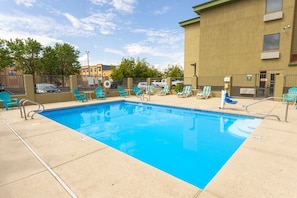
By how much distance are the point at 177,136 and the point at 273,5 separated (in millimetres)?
15089

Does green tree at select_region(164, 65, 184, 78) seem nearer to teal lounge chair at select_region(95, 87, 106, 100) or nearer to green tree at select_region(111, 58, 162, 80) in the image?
green tree at select_region(111, 58, 162, 80)

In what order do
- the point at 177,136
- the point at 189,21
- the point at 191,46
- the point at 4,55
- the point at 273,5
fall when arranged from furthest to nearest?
the point at 4,55, the point at 191,46, the point at 189,21, the point at 273,5, the point at 177,136

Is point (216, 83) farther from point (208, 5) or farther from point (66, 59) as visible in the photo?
point (66, 59)

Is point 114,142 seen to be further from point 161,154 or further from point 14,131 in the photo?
point 14,131

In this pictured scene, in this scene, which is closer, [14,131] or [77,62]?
[14,131]

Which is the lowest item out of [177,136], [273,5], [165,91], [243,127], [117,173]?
[177,136]

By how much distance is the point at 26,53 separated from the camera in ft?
80.8

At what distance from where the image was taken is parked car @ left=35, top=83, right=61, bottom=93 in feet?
35.9

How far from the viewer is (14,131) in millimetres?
4938

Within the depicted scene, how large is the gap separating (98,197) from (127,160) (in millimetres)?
1023

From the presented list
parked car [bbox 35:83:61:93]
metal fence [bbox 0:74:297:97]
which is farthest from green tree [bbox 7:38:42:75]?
parked car [bbox 35:83:61:93]

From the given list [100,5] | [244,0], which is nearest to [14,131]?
[100,5]

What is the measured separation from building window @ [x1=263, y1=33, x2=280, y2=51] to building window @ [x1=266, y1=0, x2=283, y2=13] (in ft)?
6.72

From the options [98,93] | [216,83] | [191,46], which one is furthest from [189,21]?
[98,93]
